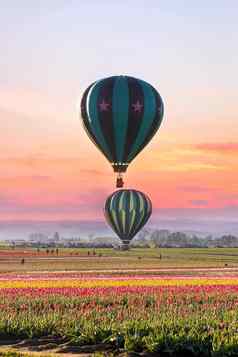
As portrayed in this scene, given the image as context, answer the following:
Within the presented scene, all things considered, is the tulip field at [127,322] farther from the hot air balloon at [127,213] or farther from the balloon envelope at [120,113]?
the hot air balloon at [127,213]

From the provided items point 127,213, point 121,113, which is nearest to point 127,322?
point 121,113

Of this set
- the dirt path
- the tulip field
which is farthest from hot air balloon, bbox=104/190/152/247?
the dirt path

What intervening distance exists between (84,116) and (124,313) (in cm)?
5897

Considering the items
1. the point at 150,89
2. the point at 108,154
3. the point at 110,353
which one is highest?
the point at 150,89

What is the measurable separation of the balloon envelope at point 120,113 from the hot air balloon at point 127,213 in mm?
18101

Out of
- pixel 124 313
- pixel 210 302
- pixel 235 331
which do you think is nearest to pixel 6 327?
pixel 124 313

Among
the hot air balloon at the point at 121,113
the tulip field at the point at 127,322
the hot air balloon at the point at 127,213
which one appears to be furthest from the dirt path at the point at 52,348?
the hot air balloon at the point at 127,213

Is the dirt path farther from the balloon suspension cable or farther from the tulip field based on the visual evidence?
the balloon suspension cable

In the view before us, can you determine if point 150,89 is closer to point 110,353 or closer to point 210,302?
point 210,302

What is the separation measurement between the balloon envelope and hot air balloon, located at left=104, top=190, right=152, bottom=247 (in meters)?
18.1

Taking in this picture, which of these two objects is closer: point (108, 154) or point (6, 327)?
point (6, 327)

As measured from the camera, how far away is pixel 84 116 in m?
84.6

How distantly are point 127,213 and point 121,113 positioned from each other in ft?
70.3

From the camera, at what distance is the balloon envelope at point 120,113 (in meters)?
83.7
